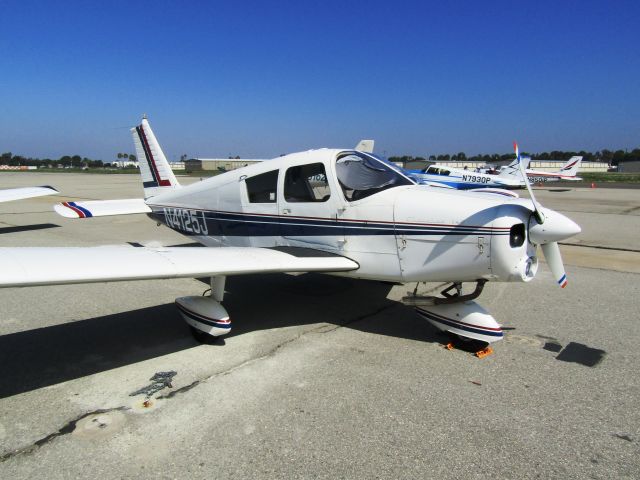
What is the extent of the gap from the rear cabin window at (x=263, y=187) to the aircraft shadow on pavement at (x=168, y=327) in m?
1.49

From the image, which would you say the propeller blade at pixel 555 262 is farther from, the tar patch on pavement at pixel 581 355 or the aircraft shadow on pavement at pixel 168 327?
the aircraft shadow on pavement at pixel 168 327

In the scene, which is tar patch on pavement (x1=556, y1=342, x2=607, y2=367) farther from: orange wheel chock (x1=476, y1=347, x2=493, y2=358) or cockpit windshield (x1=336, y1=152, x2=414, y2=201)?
cockpit windshield (x1=336, y1=152, x2=414, y2=201)

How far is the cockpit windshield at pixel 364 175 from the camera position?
5043 mm

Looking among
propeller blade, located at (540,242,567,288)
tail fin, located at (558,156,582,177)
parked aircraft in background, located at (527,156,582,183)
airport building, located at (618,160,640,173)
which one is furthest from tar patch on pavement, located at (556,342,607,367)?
airport building, located at (618,160,640,173)

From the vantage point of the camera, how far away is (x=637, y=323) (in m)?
5.50

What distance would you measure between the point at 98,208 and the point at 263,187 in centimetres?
385

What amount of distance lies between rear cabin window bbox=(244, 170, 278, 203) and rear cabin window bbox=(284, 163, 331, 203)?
8.5 inches

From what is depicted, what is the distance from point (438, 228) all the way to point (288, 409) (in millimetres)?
2206

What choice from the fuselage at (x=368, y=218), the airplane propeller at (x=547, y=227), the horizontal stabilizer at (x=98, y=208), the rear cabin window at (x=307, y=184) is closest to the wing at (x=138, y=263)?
the fuselage at (x=368, y=218)

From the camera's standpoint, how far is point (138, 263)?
4004mm

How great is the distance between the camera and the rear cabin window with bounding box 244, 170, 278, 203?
19.1 ft

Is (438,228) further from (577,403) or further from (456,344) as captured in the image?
(577,403)

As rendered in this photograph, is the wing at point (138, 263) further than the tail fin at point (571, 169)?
No

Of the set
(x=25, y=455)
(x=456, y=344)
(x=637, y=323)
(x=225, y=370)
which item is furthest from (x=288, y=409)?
(x=637, y=323)
